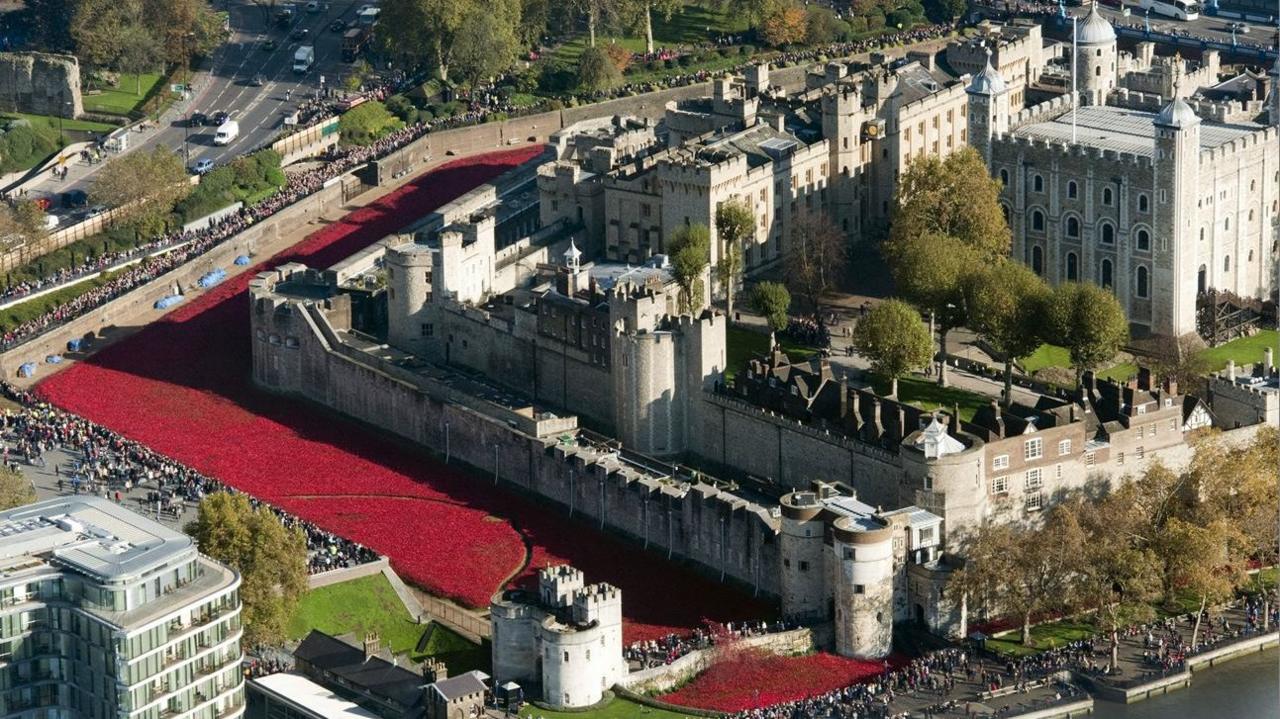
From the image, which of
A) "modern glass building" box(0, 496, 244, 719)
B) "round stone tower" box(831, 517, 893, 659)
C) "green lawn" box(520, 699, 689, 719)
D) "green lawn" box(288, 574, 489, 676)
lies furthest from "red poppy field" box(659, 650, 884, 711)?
"modern glass building" box(0, 496, 244, 719)

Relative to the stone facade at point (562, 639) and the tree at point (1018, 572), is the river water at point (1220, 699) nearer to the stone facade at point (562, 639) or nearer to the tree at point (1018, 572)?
the tree at point (1018, 572)

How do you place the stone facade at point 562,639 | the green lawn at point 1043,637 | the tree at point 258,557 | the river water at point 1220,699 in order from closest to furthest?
1. the stone facade at point 562,639
2. the river water at point 1220,699
3. the tree at point 258,557
4. the green lawn at point 1043,637

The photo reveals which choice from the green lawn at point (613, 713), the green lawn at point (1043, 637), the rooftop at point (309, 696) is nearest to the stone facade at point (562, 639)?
the green lawn at point (613, 713)

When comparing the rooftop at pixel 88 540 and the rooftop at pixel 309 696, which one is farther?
the rooftop at pixel 309 696

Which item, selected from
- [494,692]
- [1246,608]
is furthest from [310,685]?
[1246,608]

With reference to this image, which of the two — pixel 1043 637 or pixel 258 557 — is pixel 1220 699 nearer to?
pixel 1043 637

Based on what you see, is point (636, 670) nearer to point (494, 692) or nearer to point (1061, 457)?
point (494, 692)
